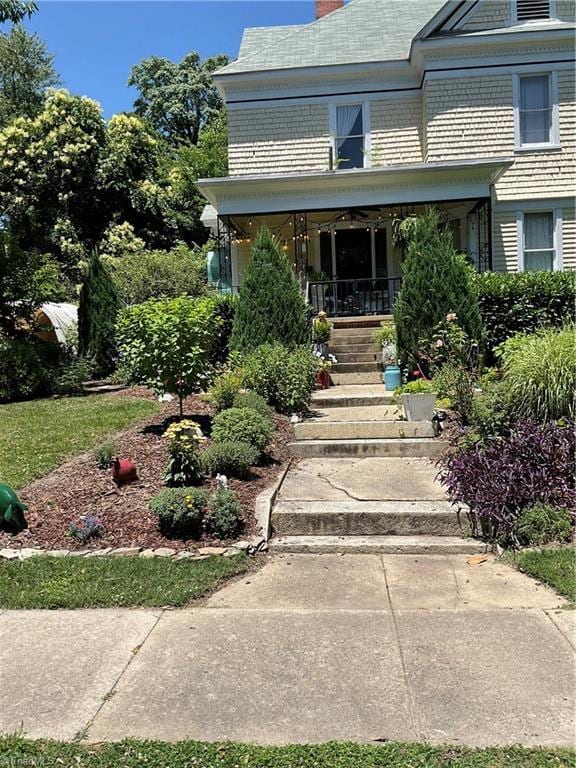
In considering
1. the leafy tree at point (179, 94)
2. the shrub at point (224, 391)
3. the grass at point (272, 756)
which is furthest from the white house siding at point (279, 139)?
the leafy tree at point (179, 94)

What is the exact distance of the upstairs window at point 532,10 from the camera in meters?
15.3

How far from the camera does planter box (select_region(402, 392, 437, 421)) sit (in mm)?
7512

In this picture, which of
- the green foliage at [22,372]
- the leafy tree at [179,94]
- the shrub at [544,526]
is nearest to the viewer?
the shrub at [544,526]

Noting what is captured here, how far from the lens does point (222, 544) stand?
16.2 feet

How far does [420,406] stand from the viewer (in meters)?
7.53

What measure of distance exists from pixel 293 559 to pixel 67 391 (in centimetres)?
899

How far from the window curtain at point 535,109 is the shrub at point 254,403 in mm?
12072

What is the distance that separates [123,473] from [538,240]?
13.6m

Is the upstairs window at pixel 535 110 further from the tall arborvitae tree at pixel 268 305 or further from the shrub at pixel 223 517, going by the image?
the shrub at pixel 223 517

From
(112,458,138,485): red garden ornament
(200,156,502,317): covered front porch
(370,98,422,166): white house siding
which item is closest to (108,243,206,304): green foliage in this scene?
(200,156,502,317): covered front porch

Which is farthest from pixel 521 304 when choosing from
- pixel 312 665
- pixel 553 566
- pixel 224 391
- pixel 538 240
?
pixel 312 665

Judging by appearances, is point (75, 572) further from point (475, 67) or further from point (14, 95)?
point (14, 95)

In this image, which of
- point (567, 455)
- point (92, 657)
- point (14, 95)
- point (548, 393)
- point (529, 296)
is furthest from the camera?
point (14, 95)

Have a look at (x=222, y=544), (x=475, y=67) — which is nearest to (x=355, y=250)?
(x=475, y=67)
